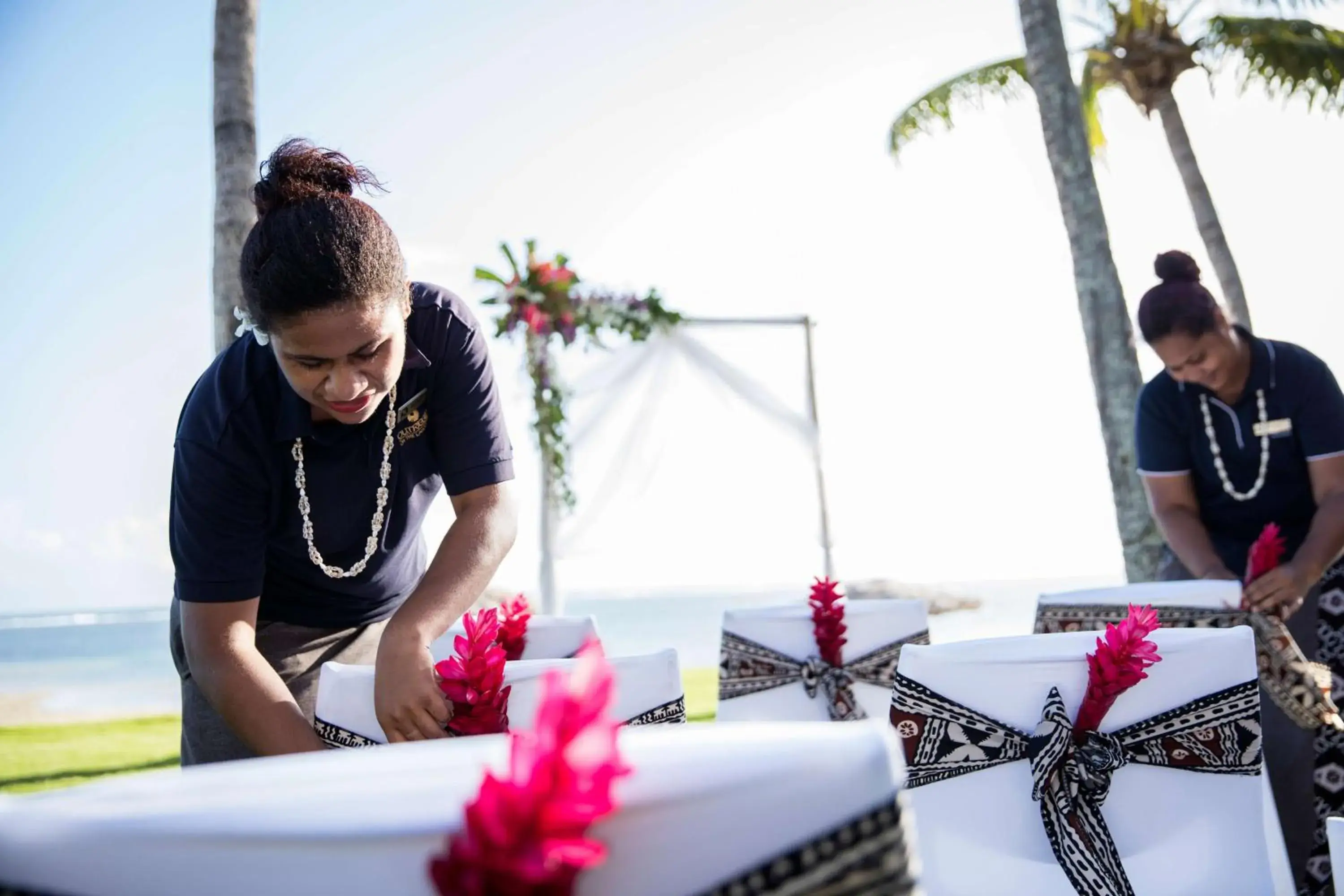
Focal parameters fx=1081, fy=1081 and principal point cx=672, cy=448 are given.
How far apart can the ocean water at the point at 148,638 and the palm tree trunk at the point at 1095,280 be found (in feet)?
23.1

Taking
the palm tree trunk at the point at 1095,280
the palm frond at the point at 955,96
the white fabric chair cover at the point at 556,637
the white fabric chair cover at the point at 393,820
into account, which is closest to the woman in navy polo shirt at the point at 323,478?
the white fabric chair cover at the point at 556,637

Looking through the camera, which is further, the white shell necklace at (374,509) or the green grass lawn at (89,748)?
the green grass lawn at (89,748)

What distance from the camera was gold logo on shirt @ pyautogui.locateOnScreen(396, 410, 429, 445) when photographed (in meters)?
1.91

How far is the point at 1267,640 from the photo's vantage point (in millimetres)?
2172

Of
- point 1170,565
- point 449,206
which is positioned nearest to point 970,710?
point 1170,565

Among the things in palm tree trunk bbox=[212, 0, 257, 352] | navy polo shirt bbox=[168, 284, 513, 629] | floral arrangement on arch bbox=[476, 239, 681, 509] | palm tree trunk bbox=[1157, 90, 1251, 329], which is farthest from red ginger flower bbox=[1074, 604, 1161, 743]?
palm tree trunk bbox=[1157, 90, 1251, 329]

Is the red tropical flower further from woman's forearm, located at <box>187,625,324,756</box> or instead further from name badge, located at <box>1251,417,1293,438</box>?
woman's forearm, located at <box>187,625,324,756</box>

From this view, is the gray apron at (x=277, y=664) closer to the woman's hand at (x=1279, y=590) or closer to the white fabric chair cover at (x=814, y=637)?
the white fabric chair cover at (x=814, y=637)

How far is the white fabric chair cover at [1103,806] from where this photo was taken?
1455mm

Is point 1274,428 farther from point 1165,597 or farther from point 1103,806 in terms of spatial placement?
point 1103,806

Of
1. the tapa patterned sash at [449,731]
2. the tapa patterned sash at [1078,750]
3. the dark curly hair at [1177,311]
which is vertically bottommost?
the tapa patterned sash at [1078,750]

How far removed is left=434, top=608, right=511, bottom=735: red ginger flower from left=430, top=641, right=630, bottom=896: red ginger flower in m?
0.81

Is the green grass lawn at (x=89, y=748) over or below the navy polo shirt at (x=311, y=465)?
below

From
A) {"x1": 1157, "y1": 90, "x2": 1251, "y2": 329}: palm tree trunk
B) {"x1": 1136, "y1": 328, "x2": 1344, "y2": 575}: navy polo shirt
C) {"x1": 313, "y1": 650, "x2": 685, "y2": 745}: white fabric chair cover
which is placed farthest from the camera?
{"x1": 1157, "y1": 90, "x2": 1251, "y2": 329}: palm tree trunk
